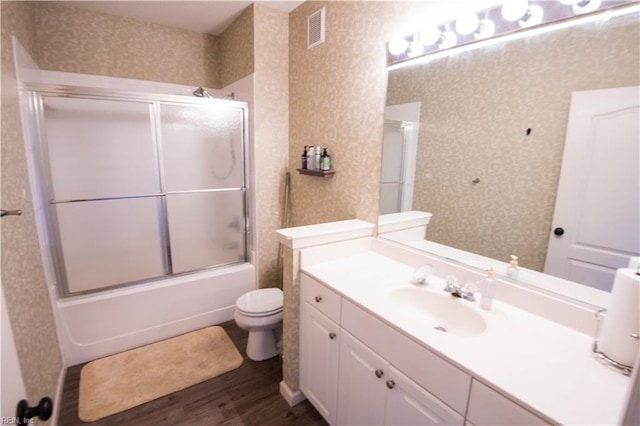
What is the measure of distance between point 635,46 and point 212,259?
2742 millimetres

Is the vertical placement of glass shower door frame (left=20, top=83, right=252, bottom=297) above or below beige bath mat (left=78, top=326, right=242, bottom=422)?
above

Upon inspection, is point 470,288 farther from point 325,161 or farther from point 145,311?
point 145,311

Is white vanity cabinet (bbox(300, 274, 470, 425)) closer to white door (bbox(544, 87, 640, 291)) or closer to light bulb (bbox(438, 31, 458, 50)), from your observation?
white door (bbox(544, 87, 640, 291))

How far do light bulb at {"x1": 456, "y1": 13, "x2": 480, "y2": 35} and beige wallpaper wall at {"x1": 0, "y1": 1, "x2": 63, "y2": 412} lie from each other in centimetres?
210

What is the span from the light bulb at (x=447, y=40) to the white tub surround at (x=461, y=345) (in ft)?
3.41

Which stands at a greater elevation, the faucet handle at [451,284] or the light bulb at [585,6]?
the light bulb at [585,6]

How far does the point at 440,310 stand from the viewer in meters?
1.33

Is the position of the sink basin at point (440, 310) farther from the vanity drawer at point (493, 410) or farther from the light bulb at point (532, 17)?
the light bulb at point (532, 17)


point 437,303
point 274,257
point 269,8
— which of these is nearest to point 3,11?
point 269,8

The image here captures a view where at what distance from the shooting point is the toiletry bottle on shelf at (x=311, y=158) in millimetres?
2230

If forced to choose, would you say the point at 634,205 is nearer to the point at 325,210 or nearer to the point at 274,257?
the point at 325,210

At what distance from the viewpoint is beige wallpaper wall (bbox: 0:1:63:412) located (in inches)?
49.9

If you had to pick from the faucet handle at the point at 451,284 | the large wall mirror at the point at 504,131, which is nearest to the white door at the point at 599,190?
the large wall mirror at the point at 504,131

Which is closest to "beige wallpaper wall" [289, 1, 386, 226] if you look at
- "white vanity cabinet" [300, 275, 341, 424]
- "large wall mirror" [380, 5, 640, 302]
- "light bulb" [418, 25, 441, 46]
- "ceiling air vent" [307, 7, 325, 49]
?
"ceiling air vent" [307, 7, 325, 49]
